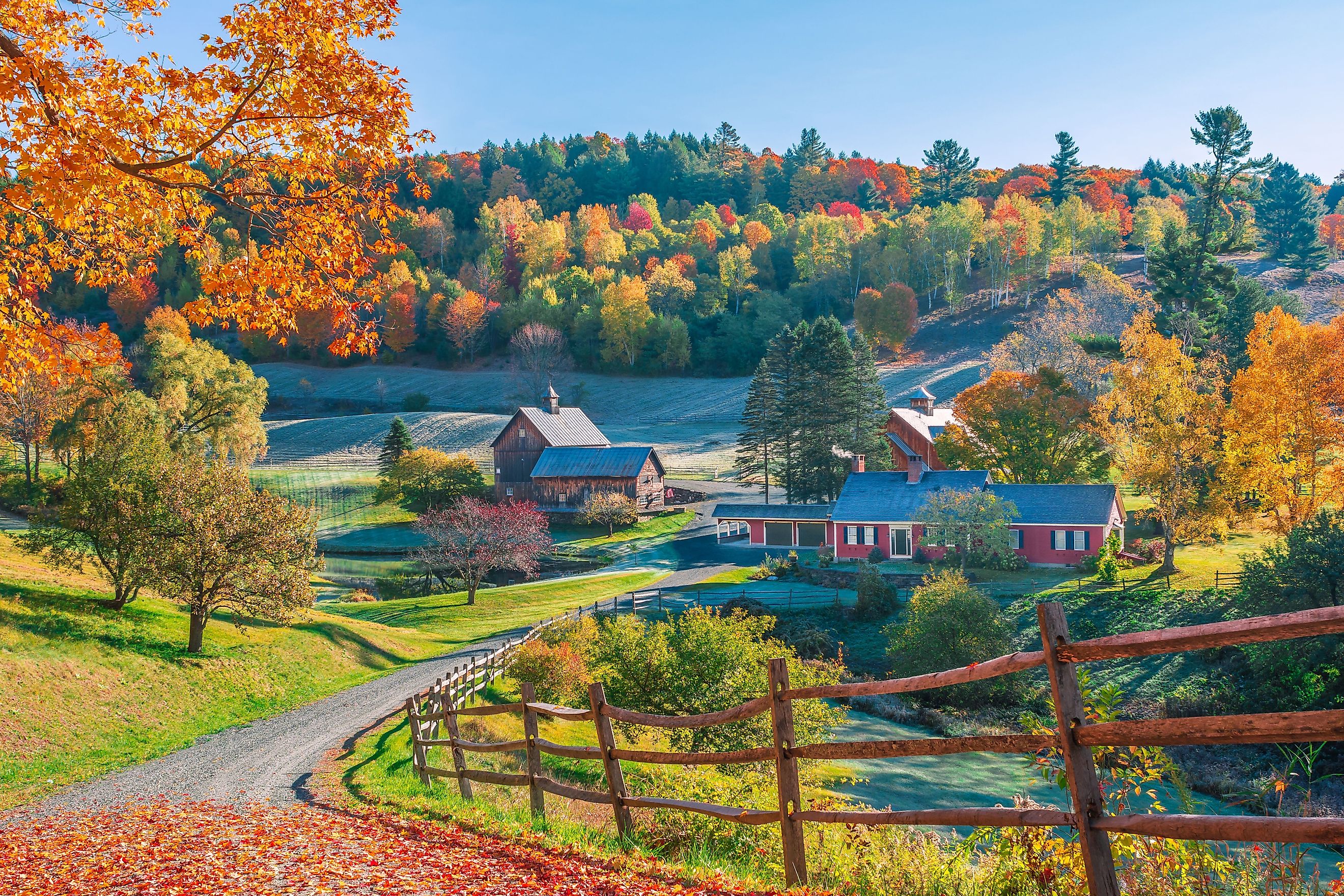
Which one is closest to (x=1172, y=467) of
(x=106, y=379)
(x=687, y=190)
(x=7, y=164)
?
(x=7, y=164)

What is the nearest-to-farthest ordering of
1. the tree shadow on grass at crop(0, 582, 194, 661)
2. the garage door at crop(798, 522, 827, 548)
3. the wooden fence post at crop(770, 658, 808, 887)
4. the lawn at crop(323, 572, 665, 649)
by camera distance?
the wooden fence post at crop(770, 658, 808, 887) → the tree shadow on grass at crop(0, 582, 194, 661) → the lawn at crop(323, 572, 665, 649) → the garage door at crop(798, 522, 827, 548)

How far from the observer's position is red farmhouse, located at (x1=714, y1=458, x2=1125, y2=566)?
44594mm

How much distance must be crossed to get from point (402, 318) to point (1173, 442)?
98.7 meters

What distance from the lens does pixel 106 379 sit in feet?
141

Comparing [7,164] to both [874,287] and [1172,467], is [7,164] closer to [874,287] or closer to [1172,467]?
[1172,467]

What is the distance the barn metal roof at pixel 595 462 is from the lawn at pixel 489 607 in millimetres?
16947

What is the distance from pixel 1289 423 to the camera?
37.6 meters

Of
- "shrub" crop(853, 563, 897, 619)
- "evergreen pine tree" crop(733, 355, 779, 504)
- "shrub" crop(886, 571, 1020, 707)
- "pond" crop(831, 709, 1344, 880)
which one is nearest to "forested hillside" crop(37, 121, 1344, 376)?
"evergreen pine tree" crop(733, 355, 779, 504)

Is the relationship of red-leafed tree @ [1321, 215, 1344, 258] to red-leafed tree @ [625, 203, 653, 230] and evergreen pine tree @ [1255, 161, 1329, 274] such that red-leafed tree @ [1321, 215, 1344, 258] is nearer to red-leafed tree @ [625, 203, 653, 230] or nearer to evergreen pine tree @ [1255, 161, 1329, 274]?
evergreen pine tree @ [1255, 161, 1329, 274]

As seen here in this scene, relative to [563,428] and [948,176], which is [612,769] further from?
[948,176]

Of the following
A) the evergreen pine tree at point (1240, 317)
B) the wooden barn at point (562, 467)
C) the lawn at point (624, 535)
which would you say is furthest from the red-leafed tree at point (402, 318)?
the evergreen pine tree at point (1240, 317)

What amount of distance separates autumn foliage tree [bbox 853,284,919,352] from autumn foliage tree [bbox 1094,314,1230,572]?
62961 mm

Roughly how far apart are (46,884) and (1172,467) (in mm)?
42570

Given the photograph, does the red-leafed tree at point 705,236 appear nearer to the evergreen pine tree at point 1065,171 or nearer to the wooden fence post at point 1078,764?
the evergreen pine tree at point 1065,171
